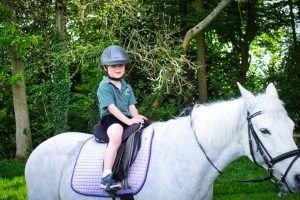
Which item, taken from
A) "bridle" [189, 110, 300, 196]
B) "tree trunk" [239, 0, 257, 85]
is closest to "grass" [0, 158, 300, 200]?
"bridle" [189, 110, 300, 196]

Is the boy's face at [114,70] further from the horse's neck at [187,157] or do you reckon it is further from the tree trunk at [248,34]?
the tree trunk at [248,34]

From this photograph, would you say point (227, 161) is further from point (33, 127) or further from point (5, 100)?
point (5, 100)

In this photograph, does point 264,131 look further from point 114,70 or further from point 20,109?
point 20,109

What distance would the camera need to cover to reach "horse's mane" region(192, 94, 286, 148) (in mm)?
3436

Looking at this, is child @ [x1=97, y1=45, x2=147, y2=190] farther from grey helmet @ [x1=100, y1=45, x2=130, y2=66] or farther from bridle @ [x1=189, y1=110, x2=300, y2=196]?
bridle @ [x1=189, y1=110, x2=300, y2=196]

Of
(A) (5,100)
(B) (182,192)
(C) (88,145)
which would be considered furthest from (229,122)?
(A) (5,100)

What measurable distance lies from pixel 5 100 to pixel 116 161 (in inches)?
520

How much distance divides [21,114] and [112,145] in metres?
10.7

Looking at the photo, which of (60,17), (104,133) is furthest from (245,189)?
(60,17)

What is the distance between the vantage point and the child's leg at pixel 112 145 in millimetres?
3746

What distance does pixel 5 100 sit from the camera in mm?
16016

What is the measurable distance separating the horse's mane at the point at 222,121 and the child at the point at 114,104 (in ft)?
2.20

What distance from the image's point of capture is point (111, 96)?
4074 millimetres

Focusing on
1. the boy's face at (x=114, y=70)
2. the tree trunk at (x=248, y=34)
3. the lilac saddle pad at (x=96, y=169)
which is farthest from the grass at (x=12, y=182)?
the tree trunk at (x=248, y=34)
